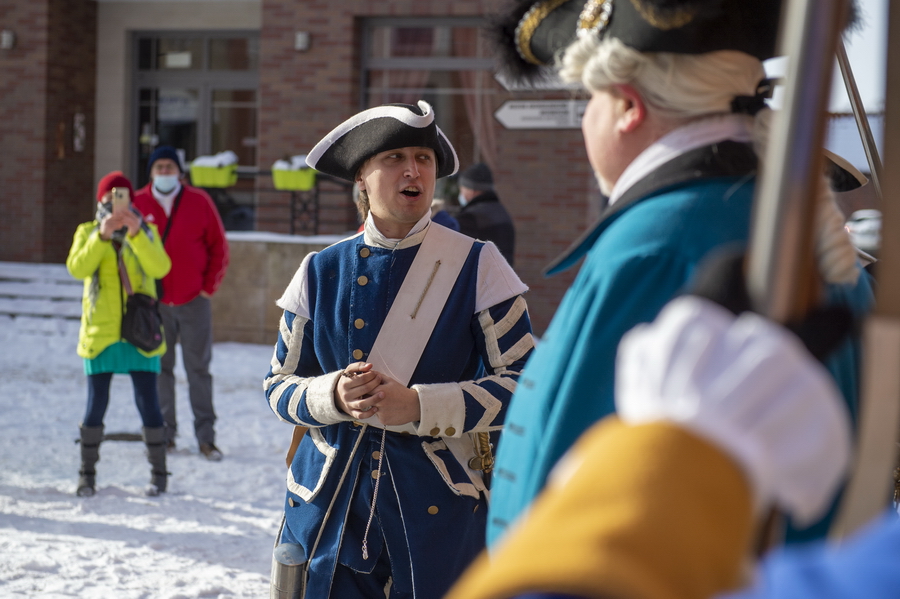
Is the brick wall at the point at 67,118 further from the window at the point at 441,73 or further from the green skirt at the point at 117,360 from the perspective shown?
the green skirt at the point at 117,360

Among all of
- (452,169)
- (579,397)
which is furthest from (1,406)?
(579,397)

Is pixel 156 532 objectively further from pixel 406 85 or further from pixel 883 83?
pixel 406 85

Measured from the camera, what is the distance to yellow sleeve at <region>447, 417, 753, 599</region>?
622mm

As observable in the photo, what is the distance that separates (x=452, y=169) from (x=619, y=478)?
7.84 feet

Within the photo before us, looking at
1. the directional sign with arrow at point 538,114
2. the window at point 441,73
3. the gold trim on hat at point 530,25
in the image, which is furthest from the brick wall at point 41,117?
the gold trim on hat at point 530,25

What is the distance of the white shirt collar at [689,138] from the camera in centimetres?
125

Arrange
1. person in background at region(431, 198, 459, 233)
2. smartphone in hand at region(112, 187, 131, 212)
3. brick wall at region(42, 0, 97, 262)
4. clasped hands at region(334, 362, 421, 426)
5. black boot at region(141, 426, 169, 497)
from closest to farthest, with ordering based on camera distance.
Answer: clasped hands at region(334, 362, 421, 426), black boot at region(141, 426, 169, 497), smartphone in hand at region(112, 187, 131, 212), person in background at region(431, 198, 459, 233), brick wall at region(42, 0, 97, 262)

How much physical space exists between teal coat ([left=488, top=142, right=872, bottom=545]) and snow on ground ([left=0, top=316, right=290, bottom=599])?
3.37 metres

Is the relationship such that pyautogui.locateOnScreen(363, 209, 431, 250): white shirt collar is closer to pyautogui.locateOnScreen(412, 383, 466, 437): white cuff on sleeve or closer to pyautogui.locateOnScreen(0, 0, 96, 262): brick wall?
pyautogui.locateOnScreen(412, 383, 466, 437): white cuff on sleeve

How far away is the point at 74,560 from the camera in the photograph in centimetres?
458

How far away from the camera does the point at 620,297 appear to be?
3.62 ft

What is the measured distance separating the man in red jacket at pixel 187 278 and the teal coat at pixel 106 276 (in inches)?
29.5

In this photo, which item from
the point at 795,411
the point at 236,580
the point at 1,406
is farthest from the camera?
the point at 1,406

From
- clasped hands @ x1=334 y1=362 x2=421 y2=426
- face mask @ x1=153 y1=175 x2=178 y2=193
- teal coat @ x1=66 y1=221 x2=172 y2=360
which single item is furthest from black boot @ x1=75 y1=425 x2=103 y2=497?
clasped hands @ x1=334 y1=362 x2=421 y2=426
